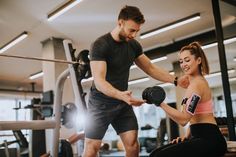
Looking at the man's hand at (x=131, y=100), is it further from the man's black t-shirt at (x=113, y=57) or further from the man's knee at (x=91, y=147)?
the man's knee at (x=91, y=147)

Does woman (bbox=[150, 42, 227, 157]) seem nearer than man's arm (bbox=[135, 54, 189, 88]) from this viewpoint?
Yes

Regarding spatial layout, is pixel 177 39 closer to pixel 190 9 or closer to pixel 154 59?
pixel 154 59

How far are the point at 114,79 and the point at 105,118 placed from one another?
302 mm

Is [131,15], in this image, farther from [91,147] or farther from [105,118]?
[91,147]

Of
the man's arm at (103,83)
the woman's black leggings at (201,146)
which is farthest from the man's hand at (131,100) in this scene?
the woman's black leggings at (201,146)

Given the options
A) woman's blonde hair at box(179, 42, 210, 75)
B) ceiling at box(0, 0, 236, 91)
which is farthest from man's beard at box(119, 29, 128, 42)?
ceiling at box(0, 0, 236, 91)

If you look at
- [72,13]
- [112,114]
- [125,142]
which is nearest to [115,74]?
[112,114]

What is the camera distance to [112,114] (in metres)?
2.11

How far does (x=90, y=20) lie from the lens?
6.12 meters

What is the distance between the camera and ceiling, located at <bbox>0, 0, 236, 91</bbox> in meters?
5.28

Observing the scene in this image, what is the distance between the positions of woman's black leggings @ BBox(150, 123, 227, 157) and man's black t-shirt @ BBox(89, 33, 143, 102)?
0.57 m

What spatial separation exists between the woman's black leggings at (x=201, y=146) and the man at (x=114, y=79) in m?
0.39

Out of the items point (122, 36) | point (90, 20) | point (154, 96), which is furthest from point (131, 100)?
point (90, 20)

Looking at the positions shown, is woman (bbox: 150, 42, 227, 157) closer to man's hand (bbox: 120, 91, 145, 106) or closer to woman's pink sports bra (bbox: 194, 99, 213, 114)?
woman's pink sports bra (bbox: 194, 99, 213, 114)
